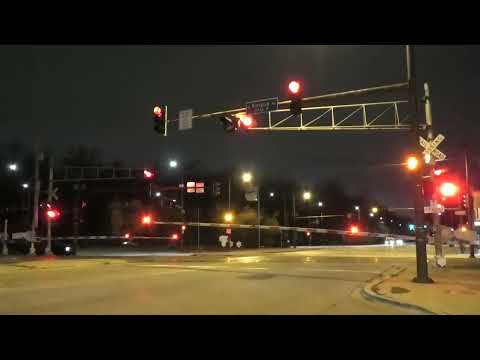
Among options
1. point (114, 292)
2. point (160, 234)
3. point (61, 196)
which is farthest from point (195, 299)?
point (61, 196)

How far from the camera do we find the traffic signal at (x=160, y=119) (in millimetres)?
19766

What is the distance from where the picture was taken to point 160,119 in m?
19.8

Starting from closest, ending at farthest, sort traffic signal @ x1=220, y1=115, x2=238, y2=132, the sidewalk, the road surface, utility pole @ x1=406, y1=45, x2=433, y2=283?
the sidewalk → the road surface → utility pole @ x1=406, y1=45, x2=433, y2=283 → traffic signal @ x1=220, y1=115, x2=238, y2=132

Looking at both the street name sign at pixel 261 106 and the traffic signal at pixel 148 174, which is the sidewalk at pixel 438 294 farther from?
the traffic signal at pixel 148 174

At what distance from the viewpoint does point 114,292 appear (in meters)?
15.3

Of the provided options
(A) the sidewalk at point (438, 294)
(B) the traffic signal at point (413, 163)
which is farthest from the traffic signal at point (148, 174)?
(B) the traffic signal at point (413, 163)

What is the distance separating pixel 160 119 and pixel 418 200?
9.67m

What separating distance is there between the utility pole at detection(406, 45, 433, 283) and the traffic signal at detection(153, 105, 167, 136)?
886 centimetres

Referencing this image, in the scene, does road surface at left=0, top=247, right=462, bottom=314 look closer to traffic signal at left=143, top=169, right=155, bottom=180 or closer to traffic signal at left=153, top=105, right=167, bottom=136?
traffic signal at left=153, top=105, right=167, bottom=136

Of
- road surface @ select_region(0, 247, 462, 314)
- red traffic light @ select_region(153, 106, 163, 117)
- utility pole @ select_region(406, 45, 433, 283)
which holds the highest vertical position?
red traffic light @ select_region(153, 106, 163, 117)

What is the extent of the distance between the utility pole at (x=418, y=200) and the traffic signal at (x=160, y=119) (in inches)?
349

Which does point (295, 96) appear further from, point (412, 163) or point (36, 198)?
point (36, 198)

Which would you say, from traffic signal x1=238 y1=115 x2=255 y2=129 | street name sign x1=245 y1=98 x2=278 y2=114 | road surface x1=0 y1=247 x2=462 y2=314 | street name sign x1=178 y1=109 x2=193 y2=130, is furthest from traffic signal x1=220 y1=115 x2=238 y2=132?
road surface x1=0 y1=247 x2=462 y2=314

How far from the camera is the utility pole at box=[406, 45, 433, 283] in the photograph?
54.0ft
